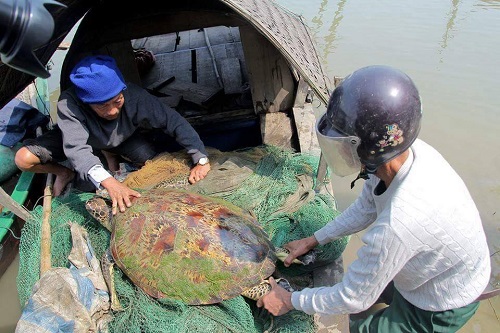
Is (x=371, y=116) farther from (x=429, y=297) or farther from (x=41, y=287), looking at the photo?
(x=41, y=287)

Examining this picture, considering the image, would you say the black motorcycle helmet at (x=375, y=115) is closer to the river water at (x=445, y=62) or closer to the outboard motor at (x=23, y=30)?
the outboard motor at (x=23, y=30)

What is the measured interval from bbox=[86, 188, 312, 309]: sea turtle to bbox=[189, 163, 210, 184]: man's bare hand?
2.01ft

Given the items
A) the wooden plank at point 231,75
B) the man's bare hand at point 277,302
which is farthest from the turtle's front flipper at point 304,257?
the wooden plank at point 231,75

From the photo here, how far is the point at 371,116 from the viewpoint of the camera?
152 centimetres

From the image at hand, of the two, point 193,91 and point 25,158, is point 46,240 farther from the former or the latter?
point 193,91

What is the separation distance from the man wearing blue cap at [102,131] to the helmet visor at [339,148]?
1.72 metres

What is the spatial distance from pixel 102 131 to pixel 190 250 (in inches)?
63.5

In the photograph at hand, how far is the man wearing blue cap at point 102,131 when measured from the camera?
9.37 feet

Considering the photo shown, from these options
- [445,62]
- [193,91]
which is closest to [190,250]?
[193,91]

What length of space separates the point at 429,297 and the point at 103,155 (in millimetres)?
3518

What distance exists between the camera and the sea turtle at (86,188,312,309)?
2.42m

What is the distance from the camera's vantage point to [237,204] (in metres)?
3.19

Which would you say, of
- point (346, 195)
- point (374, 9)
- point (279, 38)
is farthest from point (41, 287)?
point (374, 9)

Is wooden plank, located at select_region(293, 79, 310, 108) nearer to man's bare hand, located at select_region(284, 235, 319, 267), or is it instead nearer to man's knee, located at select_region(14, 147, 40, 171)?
man's bare hand, located at select_region(284, 235, 319, 267)
